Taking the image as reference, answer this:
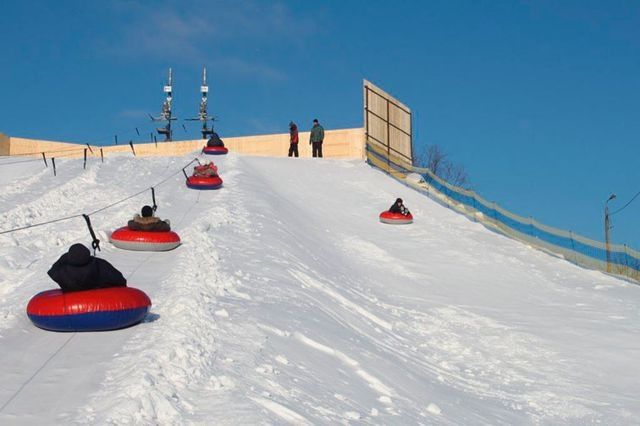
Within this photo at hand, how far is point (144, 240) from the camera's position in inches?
448

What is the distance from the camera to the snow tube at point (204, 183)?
18.6 meters

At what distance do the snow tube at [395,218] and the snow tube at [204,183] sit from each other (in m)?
4.18

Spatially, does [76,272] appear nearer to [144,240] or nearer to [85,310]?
[85,310]

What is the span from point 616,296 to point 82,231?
10.1m

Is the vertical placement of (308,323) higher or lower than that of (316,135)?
lower

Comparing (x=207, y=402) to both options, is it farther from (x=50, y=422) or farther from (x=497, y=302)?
(x=497, y=302)

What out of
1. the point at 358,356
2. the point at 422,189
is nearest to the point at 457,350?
the point at 358,356

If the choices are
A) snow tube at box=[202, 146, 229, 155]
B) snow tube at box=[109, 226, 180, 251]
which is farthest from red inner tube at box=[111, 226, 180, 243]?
snow tube at box=[202, 146, 229, 155]

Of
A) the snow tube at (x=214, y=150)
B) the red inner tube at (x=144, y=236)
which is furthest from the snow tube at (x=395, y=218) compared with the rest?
the snow tube at (x=214, y=150)

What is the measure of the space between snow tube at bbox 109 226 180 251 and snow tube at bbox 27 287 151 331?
14.2 ft

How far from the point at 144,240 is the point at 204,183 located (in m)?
7.33

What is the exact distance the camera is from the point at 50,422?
15.4 ft

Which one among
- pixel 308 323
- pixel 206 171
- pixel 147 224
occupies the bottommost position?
pixel 308 323

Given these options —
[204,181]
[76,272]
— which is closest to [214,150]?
[204,181]
